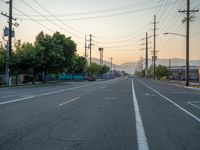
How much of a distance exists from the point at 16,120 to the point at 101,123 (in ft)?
9.30

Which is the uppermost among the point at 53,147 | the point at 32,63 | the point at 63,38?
the point at 63,38

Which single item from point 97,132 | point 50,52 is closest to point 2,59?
point 50,52

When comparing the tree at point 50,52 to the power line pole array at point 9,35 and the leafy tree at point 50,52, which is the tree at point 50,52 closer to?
the leafy tree at point 50,52

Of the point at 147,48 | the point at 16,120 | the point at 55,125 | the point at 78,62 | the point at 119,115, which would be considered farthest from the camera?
the point at 147,48

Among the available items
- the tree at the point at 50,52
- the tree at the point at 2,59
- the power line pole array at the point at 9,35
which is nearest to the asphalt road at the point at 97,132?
the power line pole array at the point at 9,35

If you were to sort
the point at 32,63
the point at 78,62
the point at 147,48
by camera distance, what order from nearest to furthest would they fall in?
1. the point at 32,63
2. the point at 78,62
3. the point at 147,48

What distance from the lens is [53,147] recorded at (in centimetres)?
688

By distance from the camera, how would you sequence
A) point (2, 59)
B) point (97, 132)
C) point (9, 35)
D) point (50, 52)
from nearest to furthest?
point (97, 132), point (9, 35), point (2, 59), point (50, 52)

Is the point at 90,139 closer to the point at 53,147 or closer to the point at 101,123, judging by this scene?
the point at 53,147

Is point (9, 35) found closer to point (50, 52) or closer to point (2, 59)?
point (2, 59)

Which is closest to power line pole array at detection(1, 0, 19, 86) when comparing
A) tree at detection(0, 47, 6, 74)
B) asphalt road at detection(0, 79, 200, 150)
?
tree at detection(0, 47, 6, 74)

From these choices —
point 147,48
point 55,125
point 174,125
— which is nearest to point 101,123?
point 55,125

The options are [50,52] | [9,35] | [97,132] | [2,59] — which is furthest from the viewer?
[50,52]

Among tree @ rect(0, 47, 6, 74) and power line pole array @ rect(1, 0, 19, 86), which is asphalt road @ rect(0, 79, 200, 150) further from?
tree @ rect(0, 47, 6, 74)
